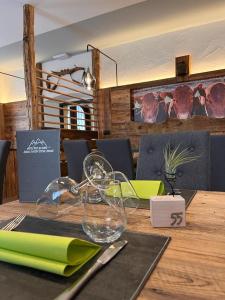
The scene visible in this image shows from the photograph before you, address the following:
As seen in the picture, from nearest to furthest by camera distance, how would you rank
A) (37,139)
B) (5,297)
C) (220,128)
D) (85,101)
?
(5,297) → (37,139) → (220,128) → (85,101)

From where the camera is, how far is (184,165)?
141 centimetres

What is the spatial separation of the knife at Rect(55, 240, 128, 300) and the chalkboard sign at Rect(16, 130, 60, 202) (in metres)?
0.49

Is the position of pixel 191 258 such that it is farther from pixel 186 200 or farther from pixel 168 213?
pixel 186 200

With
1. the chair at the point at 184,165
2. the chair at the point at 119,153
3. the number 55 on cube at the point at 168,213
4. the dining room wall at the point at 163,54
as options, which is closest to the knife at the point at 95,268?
the number 55 on cube at the point at 168,213

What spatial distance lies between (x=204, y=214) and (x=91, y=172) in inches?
18.7

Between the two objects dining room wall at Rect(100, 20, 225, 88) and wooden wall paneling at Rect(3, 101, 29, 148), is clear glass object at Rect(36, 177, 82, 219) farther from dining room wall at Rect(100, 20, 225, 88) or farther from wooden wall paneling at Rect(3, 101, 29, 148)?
wooden wall paneling at Rect(3, 101, 29, 148)

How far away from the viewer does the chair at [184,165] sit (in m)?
1.38

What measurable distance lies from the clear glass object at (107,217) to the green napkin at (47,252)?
83mm

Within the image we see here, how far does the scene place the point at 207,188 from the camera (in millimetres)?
1366

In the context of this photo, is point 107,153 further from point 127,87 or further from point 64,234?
point 127,87

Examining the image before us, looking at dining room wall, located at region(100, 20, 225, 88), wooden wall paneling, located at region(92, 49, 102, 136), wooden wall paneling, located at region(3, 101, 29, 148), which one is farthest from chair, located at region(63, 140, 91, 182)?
wooden wall paneling, located at region(3, 101, 29, 148)

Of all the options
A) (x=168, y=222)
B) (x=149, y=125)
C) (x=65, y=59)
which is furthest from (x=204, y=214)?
(x=65, y=59)

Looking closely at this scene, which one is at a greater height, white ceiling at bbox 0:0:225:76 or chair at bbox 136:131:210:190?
white ceiling at bbox 0:0:225:76

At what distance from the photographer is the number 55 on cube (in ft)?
2.22
